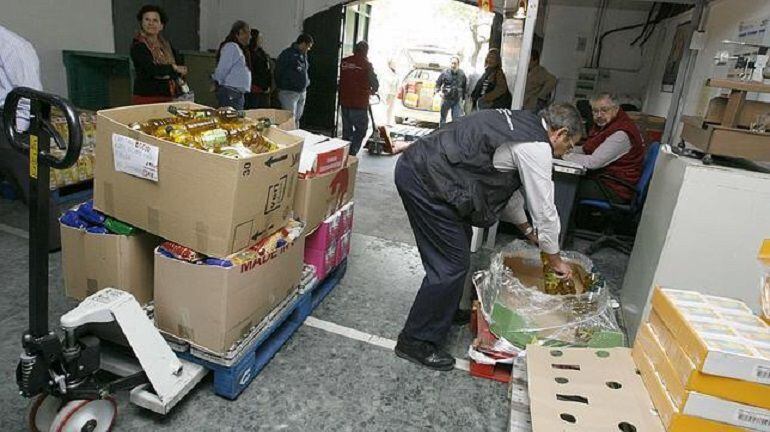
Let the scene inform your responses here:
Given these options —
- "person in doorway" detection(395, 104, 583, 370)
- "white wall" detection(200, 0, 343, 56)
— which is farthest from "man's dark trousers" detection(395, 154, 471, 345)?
"white wall" detection(200, 0, 343, 56)

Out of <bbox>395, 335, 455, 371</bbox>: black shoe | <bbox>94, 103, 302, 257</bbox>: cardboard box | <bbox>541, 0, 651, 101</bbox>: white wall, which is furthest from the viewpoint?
<bbox>541, 0, 651, 101</bbox>: white wall

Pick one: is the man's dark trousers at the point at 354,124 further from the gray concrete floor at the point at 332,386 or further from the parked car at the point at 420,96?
the gray concrete floor at the point at 332,386

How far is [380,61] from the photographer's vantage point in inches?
456

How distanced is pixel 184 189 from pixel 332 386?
1.00 meters

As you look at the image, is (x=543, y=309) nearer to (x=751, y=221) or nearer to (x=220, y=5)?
(x=751, y=221)

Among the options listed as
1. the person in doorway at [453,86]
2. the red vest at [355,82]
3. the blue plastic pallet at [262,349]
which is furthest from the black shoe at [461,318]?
the person in doorway at [453,86]

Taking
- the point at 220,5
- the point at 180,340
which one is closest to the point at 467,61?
the point at 220,5

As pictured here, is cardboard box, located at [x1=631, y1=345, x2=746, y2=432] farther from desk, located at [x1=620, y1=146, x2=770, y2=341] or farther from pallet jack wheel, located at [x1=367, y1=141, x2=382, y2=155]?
pallet jack wheel, located at [x1=367, y1=141, x2=382, y2=155]

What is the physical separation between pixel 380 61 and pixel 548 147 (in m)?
10.3

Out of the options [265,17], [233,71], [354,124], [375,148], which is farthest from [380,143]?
[265,17]

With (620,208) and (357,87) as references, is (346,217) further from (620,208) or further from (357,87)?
(357,87)

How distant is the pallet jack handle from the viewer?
1.31 m

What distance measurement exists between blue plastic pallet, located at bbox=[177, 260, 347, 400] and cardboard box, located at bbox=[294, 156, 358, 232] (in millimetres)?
382

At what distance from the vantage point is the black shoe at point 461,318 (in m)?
2.66
